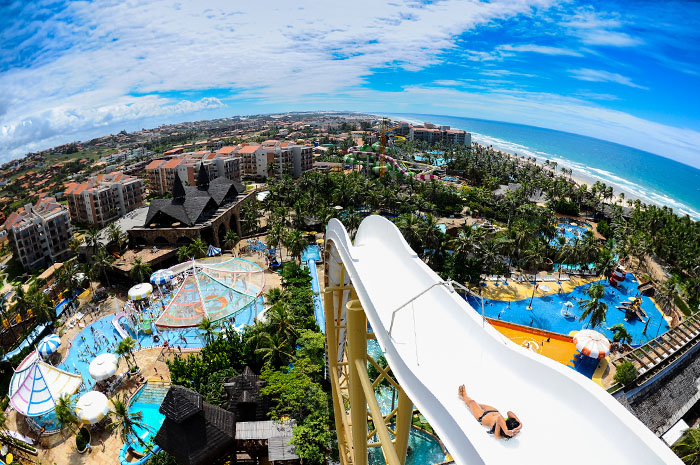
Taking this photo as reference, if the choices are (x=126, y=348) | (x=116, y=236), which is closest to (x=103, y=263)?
(x=116, y=236)

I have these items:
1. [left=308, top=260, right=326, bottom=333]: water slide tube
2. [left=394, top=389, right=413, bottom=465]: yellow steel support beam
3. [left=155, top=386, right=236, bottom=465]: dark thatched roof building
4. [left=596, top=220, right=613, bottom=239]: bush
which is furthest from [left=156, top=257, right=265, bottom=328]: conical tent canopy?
[left=596, top=220, right=613, bottom=239]: bush

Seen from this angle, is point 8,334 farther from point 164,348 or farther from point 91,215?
point 91,215

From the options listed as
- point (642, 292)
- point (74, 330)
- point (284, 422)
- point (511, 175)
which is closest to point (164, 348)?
point (74, 330)

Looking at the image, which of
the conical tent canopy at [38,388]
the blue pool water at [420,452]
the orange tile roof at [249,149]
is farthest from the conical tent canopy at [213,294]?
the orange tile roof at [249,149]

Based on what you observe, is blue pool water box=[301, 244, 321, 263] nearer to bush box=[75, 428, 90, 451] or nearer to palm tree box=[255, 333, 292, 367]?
palm tree box=[255, 333, 292, 367]

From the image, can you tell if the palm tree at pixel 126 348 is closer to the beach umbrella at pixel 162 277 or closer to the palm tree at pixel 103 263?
the beach umbrella at pixel 162 277

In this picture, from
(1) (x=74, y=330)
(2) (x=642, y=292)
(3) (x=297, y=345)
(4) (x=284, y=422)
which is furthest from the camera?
(2) (x=642, y=292)
